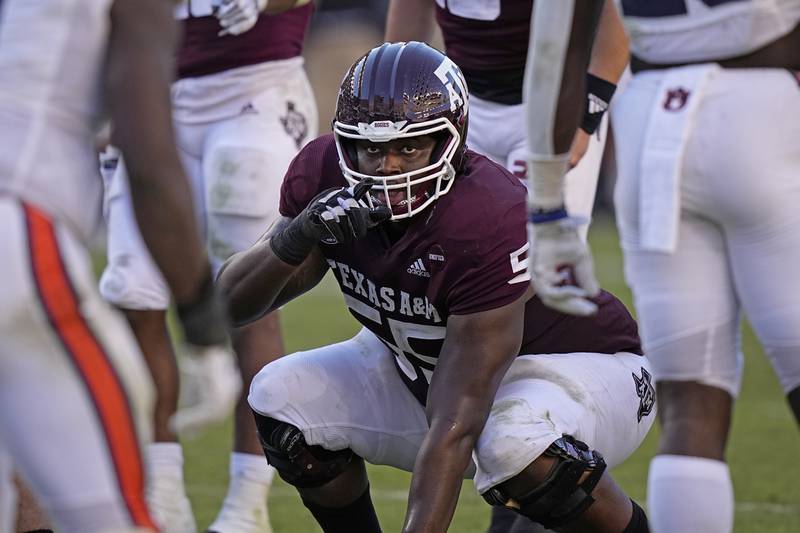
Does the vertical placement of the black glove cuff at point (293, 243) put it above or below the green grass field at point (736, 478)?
above

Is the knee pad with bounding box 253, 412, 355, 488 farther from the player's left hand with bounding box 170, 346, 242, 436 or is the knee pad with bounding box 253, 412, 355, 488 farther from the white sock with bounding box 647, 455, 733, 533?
the player's left hand with bounding box 170, 346, 242, 436

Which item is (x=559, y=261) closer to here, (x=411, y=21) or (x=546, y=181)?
(x=546, y=181)

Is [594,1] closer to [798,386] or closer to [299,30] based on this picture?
[798,386]

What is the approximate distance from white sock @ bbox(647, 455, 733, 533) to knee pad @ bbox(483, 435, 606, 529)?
26 centimetres

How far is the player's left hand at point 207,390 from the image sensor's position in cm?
235

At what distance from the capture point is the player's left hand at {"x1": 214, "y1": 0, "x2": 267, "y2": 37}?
444 cm

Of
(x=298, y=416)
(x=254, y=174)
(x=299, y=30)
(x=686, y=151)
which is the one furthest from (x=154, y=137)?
(x=299, y=30)

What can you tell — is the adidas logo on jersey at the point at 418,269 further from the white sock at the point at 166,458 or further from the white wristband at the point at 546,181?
the white sock at the point at 166,458

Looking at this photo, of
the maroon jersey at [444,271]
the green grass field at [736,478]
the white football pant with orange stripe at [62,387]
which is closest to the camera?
the white football pant with orange stripe at [62,387]

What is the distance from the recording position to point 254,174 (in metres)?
4.68

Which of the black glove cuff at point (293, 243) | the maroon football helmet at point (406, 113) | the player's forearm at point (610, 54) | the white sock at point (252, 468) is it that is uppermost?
the maroon football helmet at point (406, 113)

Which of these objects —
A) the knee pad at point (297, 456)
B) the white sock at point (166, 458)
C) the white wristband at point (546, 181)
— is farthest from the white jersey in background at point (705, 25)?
the white sock at point (166, 458)

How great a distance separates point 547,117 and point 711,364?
630mm

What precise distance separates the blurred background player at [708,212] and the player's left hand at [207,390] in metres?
1.06
